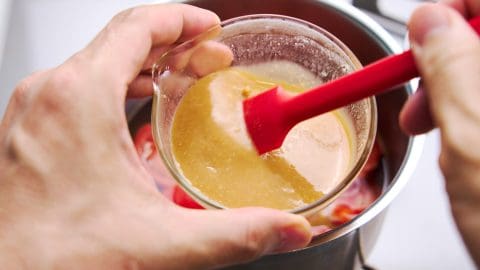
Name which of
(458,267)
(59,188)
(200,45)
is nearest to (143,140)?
(200,45)

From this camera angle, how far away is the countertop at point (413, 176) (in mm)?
758

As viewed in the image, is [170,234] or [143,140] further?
[143,140]

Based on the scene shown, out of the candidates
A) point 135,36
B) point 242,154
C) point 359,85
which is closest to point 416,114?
point 359,85

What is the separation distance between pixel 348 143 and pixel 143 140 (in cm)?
33

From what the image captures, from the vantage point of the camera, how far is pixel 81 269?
1.55ft

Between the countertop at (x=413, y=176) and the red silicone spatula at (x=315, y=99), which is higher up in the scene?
the red silicone spatula at (x=315, y=99)

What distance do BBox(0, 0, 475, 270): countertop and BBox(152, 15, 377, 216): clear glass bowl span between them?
0.20 m

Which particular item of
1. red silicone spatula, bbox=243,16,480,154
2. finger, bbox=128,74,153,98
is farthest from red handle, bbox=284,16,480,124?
finger, bbox=128,74,153,98

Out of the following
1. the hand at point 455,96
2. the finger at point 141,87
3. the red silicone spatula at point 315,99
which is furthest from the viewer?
the finger at point 141,87

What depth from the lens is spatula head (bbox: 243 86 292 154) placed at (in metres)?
0.58

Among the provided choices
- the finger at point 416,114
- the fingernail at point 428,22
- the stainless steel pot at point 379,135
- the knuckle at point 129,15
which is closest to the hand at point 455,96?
the fingernail at point 428,22

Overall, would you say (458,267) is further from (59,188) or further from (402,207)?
(59,188)

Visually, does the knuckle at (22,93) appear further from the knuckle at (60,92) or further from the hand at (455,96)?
the hand at (455,96)

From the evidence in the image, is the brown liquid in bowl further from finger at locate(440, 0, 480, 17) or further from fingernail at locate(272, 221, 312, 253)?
finger at locate(440, 0, 480, 17)
